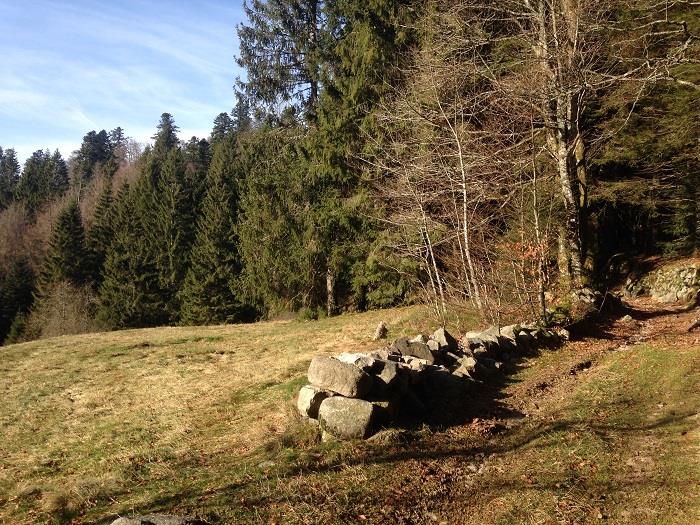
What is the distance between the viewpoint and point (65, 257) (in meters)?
43.2

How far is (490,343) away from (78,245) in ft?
146

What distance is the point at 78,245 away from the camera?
44750 millimetres

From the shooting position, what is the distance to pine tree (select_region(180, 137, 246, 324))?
3428 cm

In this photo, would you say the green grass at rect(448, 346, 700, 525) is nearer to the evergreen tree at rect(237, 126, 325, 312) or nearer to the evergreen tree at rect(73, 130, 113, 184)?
the evergreen tree at rect(237, 126, 325, 312)

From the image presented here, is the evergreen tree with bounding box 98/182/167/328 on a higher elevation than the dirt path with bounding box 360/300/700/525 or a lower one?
higher

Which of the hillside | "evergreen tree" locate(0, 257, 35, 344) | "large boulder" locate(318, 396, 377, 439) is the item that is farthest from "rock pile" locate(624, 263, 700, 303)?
"evergreen tree" locate(0, 257, 35, 344)

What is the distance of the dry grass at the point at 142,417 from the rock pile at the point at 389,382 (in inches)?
18.5

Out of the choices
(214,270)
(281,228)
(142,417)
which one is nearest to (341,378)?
(142,417)

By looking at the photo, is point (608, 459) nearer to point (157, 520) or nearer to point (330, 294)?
point (157, 520)

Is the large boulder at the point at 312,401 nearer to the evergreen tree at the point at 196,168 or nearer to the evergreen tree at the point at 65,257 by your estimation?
the evergreen tree at the point at 196,168

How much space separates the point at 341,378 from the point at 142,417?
4289 millimetres

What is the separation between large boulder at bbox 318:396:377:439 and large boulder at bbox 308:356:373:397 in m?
0.11

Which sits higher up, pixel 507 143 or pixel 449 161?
pixel 507 143

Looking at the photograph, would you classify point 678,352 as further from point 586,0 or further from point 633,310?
point 586,0
